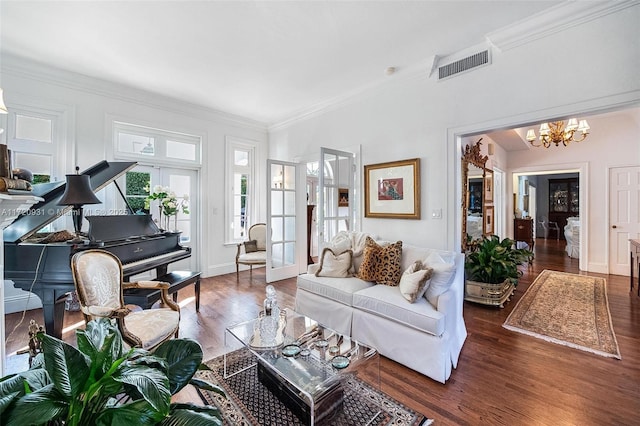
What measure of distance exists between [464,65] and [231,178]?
4.12m

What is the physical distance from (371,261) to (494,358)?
1.33 meters

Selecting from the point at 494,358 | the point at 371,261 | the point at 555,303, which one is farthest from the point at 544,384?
the point at 555,303

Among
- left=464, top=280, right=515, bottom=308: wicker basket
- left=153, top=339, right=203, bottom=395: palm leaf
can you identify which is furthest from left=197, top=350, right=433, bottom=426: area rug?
left=464, top=280, right=515, bottom=308: wicker basket

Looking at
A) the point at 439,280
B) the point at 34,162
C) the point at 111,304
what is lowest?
the point at 111,304

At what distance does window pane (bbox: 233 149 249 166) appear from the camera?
5547 millimetres

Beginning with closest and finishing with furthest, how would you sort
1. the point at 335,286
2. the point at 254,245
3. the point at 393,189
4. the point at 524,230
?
the point at 335,286 < the point at 393,189 < the point at 254,245 < the point at 524,230

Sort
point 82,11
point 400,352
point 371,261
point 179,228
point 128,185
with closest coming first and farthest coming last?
1. point 400,352
2. point 82,11
3. point 371,261
4. point 128,185
5. point 179,228

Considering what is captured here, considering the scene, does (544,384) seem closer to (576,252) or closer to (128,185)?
(128,185)

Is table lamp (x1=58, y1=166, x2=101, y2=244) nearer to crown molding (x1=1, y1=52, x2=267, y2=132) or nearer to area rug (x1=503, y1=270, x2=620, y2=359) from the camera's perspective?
crown molding (x1=1, y1=52, x2=267, y2=132)

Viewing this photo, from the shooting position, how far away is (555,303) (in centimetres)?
359

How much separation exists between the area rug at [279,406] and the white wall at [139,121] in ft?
10.9

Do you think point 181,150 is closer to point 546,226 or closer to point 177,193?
point 177,193

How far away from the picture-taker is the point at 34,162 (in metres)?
3.54

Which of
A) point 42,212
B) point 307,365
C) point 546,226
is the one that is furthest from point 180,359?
point 546,226
